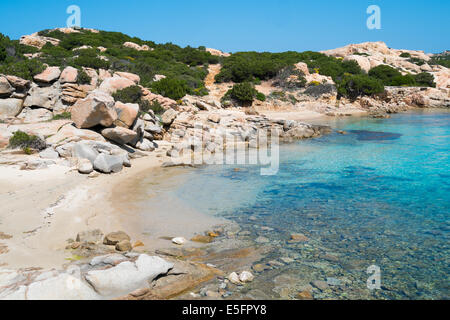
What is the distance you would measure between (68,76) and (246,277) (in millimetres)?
Answer: 18973

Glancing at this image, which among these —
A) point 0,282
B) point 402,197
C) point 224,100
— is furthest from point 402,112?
point 0,282

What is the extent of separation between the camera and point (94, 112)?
48.7 feet

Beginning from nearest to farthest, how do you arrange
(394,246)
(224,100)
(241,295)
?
(241,295) → (394,246) → (224,100)

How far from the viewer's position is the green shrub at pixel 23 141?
13.5 metres

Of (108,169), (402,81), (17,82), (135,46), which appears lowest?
(108,169)

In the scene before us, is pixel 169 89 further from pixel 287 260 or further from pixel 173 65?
pixel 287 260

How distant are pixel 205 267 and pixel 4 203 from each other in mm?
6199

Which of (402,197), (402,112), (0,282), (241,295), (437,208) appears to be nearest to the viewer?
(0,282)

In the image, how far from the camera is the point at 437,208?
971 cm

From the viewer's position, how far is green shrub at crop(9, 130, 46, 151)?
13.5 metres

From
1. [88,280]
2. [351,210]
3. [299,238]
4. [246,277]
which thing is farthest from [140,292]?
[351,210]

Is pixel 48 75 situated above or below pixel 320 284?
above
